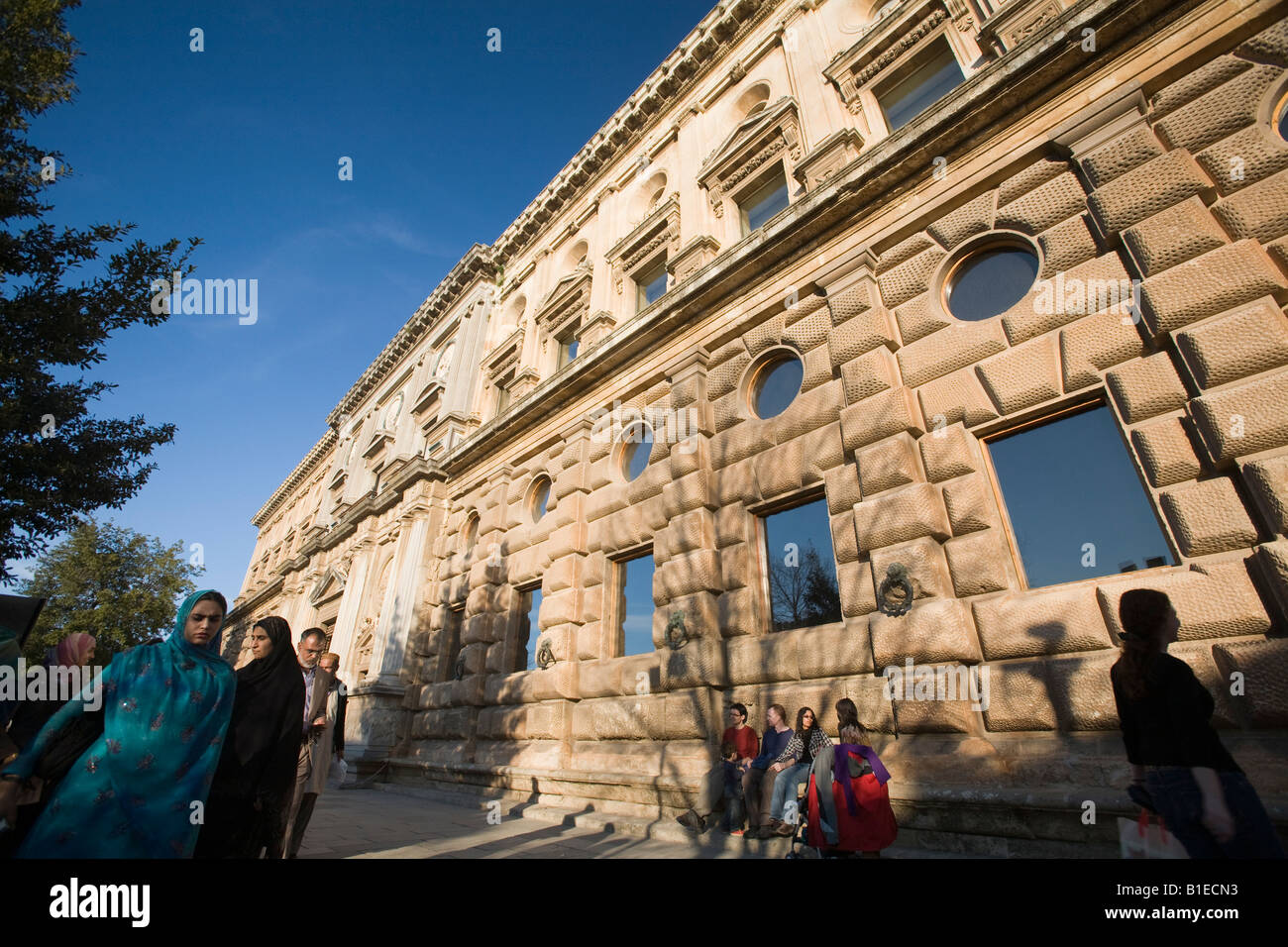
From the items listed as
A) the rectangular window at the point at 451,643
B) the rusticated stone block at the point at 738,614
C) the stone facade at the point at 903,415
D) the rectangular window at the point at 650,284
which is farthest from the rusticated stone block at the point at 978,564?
the rectangular window at the point at 451,643

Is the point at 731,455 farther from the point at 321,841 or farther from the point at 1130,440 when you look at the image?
the point at 321,841

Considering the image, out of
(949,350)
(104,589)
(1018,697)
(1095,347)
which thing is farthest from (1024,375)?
(104,589)

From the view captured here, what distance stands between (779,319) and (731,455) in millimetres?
2301

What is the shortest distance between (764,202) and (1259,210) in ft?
24.5

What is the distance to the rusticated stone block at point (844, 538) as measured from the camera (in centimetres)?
638

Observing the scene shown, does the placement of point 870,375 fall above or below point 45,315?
below

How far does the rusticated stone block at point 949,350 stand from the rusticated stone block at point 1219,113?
236 centimetres

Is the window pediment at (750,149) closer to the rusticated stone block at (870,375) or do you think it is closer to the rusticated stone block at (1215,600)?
the rusticated stone block at (870,375)

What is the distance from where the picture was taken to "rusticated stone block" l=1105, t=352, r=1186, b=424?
4.83 meters

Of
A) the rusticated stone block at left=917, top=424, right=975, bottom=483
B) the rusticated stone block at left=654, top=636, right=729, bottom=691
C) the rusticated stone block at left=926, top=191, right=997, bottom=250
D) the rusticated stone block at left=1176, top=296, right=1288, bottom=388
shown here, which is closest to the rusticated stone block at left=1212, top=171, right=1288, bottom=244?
the rusticated stone block at left=1176, top=296, right=1288, bottom=388

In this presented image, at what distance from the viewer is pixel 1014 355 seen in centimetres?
577

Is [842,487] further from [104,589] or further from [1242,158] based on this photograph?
[104,589]

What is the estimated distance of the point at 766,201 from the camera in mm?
10758
